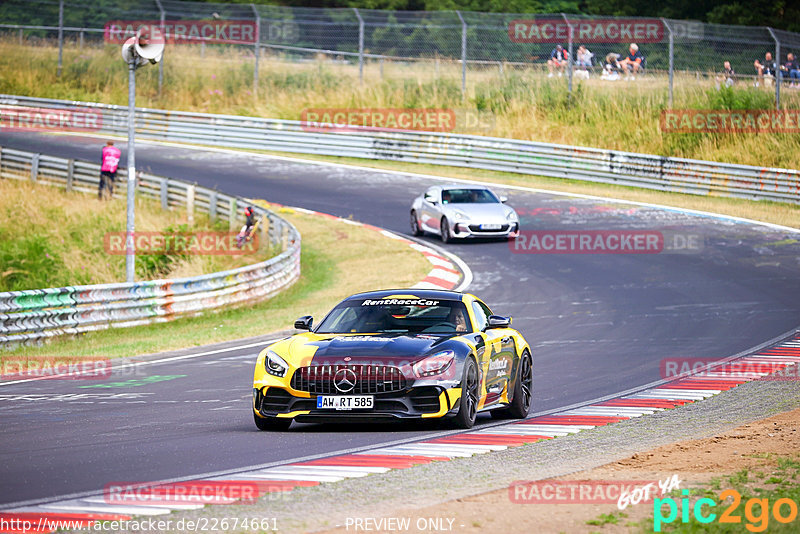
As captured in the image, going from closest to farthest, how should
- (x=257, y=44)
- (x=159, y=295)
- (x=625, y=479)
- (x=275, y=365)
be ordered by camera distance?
(x=625, y=479), (x=275, y=365), (x=159, y=295), (x=257, y=44)

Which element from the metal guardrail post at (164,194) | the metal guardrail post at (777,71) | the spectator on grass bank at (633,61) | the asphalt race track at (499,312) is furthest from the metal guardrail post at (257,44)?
the metal guardrail post at (777,71)

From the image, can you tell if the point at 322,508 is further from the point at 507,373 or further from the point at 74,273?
the point at 74,273

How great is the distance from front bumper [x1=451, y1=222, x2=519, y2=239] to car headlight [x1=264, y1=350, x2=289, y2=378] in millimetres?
17486

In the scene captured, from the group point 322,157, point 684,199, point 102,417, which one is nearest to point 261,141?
point 322,157

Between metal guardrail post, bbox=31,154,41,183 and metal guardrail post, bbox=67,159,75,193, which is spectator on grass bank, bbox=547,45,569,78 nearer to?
metal guardrail post, bbox=67,159,75,193

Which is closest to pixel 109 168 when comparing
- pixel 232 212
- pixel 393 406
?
pixel 232 212

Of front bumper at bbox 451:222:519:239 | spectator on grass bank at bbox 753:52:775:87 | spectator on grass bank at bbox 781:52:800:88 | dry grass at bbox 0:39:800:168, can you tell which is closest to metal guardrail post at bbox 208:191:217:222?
front bumper at bbox 451:222:519:239

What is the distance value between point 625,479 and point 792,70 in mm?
29819

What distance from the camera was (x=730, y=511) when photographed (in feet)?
22.0

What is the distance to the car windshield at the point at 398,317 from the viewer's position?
36.3ft

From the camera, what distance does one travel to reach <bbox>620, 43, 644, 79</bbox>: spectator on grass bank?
120 feet

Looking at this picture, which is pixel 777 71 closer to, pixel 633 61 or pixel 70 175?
pixel 633 61

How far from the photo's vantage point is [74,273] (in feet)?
86.8

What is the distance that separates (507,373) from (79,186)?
87.8 ft
